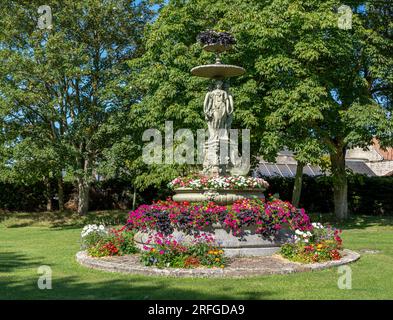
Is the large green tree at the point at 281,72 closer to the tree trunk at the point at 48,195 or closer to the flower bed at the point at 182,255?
the flower bed at the point at 182,255

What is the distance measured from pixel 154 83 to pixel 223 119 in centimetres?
821

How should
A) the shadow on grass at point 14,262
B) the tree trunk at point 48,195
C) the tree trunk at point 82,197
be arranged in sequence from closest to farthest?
the shadow on grass at point 14,262
the tree trunk at point 82,197
the tree trunk at point 48,195

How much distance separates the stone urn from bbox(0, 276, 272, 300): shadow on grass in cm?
361

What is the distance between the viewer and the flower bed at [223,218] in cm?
1071

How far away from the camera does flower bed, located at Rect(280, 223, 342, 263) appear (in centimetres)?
1024

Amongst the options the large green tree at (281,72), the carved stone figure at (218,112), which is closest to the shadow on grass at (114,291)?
the carved stone figure at (218,112)

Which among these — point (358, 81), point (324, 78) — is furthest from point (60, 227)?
point (358, 81)

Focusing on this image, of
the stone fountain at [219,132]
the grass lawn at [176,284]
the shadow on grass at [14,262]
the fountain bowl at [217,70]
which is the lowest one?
the shadow on grass at [14,262]

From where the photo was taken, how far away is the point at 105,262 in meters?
10.0

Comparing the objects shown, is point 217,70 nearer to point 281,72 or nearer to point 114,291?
point 281,72

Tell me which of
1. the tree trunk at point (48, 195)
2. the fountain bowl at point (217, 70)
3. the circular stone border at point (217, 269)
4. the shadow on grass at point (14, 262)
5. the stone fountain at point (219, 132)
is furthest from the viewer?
the tree trunk at point (48, 195)

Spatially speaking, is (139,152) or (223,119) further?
(139,152)

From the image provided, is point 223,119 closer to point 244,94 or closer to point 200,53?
point 244,94

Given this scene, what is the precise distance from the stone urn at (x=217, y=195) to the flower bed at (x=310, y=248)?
6.32 ft
